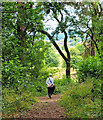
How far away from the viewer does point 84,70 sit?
13.4m

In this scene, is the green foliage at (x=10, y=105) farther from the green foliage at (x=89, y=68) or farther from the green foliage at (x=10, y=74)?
the green foliage at (x=89, y=68)

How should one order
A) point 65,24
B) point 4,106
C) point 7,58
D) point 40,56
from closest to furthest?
1. point 4,106
2. point 7,58
3. point 65,24
4. point 40,56

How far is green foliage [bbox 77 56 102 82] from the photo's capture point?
1249cm

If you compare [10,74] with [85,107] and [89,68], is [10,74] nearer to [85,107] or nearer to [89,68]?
[85,107]

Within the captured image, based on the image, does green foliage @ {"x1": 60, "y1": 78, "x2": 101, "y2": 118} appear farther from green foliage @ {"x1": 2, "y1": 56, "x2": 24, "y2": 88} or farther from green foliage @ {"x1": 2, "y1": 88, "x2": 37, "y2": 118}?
green foliage @ {"x1": 2, "y1": 56, "x2": 24, "y2": 88}

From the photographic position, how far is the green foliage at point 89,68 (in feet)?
41.0

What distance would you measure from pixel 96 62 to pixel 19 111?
679 cm

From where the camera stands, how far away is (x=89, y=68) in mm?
13070

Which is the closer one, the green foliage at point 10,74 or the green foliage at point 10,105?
the green foliage at point 10,105

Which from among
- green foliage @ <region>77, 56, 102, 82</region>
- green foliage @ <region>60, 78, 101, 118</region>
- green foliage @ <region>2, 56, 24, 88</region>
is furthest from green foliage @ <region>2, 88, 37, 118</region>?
green foliage @ <region>77, 56, 102, 82</region>

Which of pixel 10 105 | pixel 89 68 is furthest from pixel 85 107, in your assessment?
pixel 89 68

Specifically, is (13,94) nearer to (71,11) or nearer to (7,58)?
(7,58)

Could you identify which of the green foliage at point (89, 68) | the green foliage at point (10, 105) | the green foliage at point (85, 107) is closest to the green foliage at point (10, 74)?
the green foliage at point (10, 105)

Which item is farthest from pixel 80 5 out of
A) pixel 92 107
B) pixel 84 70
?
pixel 92 107
